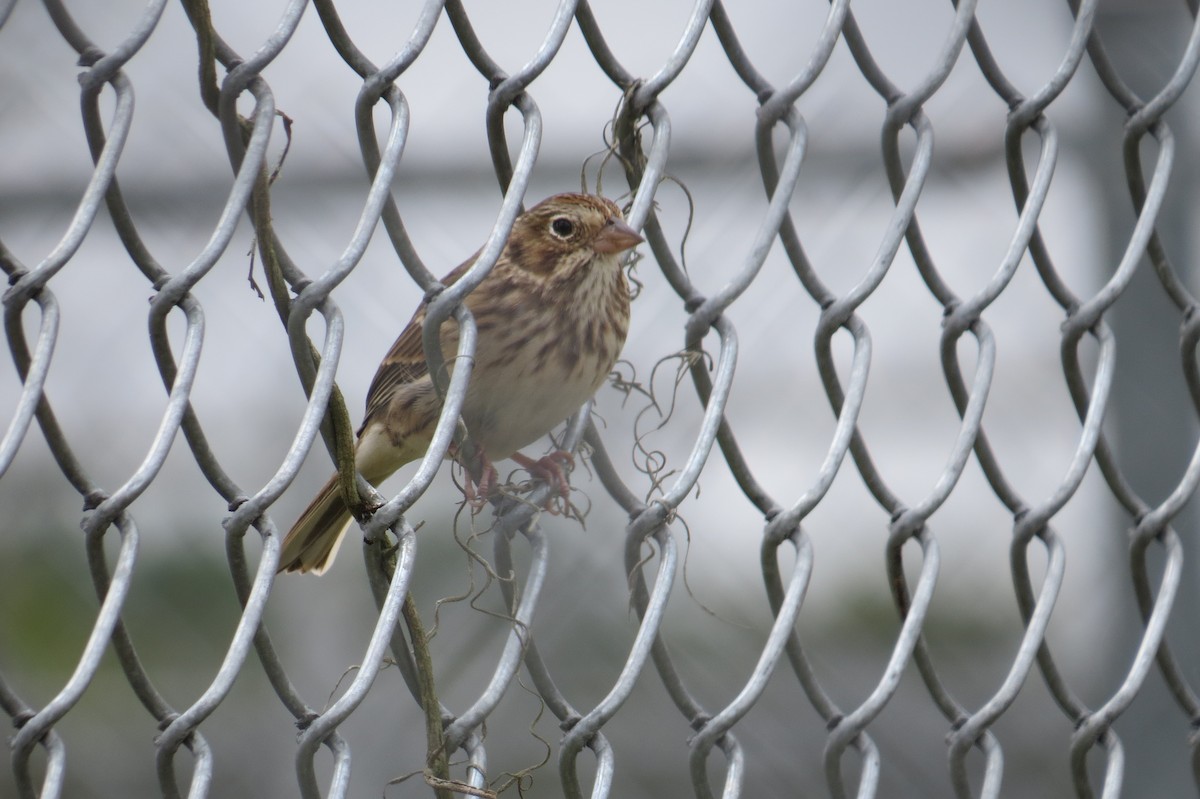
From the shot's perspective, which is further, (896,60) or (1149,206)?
(896,60)

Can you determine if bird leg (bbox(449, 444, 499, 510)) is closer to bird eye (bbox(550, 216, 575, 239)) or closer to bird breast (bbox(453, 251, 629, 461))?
bird breast (bbox(453, 251, 629, 461))

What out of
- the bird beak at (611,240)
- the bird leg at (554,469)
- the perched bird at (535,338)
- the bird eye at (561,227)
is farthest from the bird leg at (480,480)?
the bird eye at (561,227)

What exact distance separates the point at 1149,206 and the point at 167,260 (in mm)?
1971

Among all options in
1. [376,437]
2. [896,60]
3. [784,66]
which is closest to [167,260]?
[376,437]

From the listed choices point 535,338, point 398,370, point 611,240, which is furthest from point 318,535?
point 611,240

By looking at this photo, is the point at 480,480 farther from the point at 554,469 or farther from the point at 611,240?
the point at 611,240

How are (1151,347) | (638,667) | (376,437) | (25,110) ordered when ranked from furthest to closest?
(25,110), (1151,347), (376,437), (638,667)

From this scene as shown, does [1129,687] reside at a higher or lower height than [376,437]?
lower

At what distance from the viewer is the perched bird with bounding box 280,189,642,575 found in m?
1.89

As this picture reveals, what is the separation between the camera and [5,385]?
2816 millimetres

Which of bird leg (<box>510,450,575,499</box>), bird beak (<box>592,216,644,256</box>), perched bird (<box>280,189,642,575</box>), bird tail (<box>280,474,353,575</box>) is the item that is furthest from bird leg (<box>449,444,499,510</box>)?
bird tail (<box>280,474,353,575</box>)

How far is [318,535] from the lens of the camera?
7.63ft

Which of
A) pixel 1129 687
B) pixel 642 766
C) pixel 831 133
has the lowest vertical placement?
pixel 642 766

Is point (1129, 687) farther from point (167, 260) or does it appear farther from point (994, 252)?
point (167, 260)
